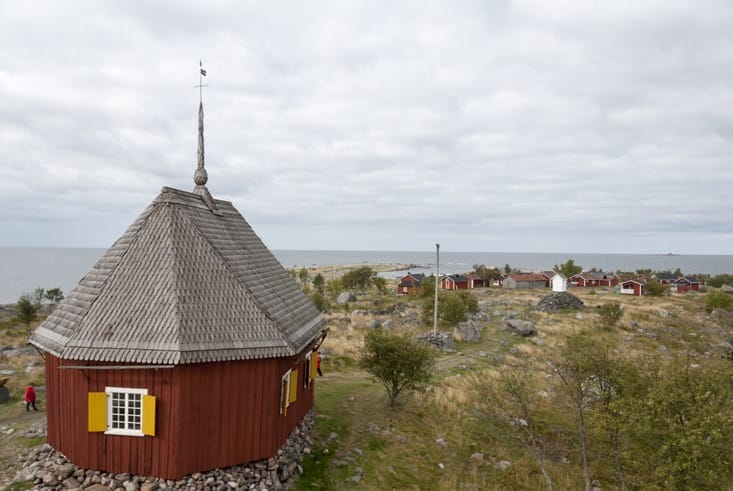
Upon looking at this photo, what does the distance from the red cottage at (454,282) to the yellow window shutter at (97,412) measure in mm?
74809

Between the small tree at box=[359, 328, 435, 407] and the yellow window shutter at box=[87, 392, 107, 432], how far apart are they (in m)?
11.3

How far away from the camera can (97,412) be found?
11289mm

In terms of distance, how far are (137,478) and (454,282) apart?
74.7m

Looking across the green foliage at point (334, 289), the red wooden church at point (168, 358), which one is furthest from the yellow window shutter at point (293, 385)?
the green foliage at point (334, 289)

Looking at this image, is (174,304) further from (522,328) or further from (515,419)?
(522,328)

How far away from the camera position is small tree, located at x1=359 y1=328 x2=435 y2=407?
63.3ft

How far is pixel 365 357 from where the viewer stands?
20.0m

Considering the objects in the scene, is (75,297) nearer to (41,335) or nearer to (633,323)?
(41,335)

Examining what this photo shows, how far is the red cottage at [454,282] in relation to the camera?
82.1 metres

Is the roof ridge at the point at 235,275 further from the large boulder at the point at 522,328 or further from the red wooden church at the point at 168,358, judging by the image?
the large boulder at the point at 522,328

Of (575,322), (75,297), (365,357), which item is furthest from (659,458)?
(575,322)

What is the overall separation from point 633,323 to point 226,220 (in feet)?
139

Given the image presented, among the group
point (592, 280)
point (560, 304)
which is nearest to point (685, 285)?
point (592, 280)

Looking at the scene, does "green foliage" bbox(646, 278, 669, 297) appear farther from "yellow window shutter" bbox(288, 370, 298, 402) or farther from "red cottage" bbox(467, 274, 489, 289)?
"yellow window shutter" bbox(288, 370, 298, 402)
